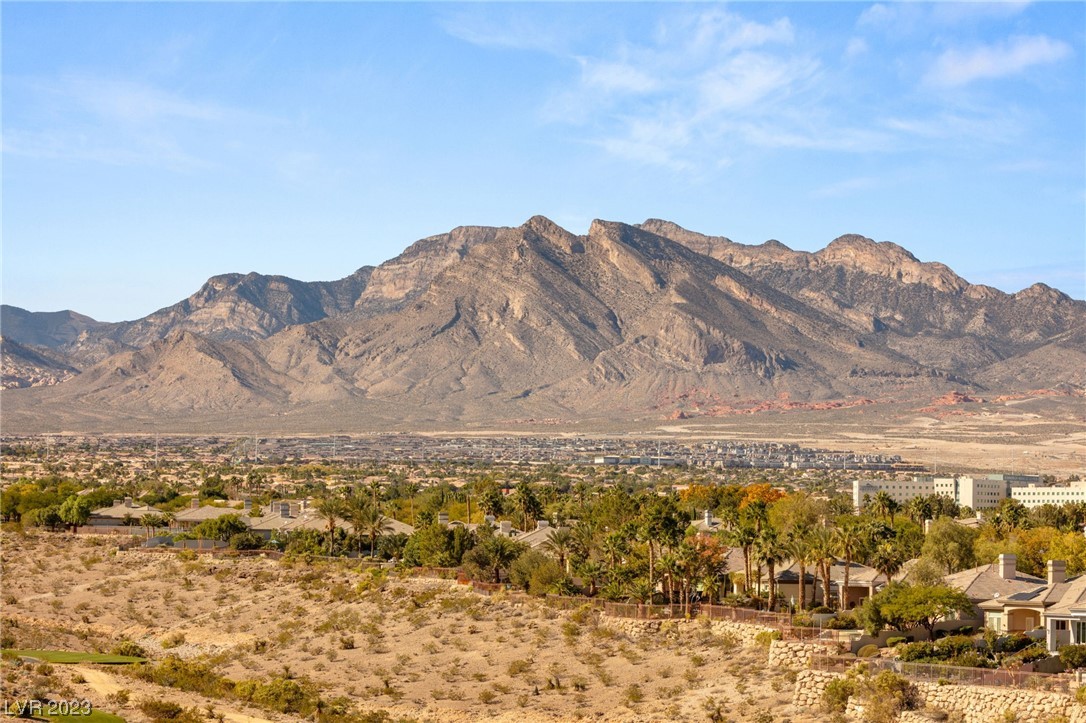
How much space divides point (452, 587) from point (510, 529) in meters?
15.2

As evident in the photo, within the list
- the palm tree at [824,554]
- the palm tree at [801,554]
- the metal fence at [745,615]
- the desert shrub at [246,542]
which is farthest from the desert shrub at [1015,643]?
the desert shrub at [246,542]

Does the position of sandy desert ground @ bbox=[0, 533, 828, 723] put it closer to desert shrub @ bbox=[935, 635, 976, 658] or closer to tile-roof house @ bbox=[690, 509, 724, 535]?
desert shrub @ bbox=[935, 635, 976, 658]

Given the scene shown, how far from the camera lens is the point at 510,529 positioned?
80.0 meters

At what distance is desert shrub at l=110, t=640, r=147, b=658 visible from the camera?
5725 centimetres

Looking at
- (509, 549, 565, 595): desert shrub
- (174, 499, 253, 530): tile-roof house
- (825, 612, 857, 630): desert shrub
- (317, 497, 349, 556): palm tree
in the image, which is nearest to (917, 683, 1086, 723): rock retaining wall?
(825, 612, 857, 630): desert shrub

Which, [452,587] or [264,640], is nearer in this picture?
[264,640]

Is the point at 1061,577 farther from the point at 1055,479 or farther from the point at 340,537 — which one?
the point at 1055,479

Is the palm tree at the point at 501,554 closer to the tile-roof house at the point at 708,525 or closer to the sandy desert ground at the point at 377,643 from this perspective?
the sandy desert ground at the point at 377,643

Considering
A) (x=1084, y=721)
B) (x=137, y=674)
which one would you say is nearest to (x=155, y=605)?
(x=137, y=674)

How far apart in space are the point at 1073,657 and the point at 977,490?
Answer: 10183 cm

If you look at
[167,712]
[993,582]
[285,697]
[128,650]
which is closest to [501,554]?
[128,650]

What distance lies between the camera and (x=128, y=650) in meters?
58.0

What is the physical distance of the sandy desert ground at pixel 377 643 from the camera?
46938 millimetres

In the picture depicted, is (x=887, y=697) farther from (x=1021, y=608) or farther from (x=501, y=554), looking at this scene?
(x=501, y=554)
